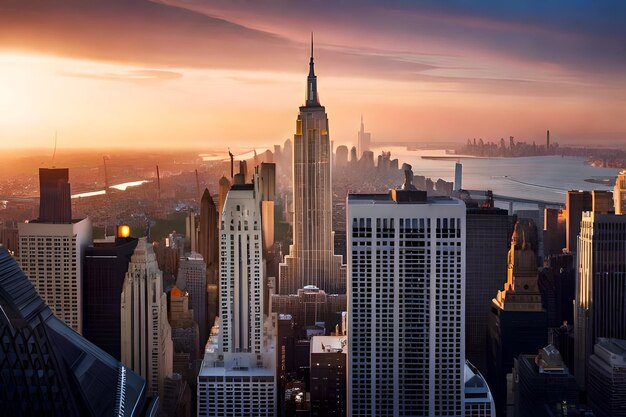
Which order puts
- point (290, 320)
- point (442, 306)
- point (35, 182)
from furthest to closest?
point (290, 320)
point (35, 182)
point (442, 306)

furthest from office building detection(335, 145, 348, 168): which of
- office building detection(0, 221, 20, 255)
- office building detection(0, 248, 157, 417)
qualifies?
office building detection(0, 248, 157, 417)

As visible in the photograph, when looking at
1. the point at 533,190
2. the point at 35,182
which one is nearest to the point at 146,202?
the point at 35,182

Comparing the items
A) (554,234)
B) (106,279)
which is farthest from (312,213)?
(106,279)

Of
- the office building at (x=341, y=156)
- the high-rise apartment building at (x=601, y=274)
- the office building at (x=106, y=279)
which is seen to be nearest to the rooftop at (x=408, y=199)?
the office building at (x=106, y=279)

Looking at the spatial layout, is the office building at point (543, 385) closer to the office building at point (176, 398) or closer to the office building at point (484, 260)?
the office building at point (484, 260)

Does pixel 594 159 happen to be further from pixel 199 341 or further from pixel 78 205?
pixel 78 205

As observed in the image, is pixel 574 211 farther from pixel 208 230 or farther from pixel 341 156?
pixel 208 230
